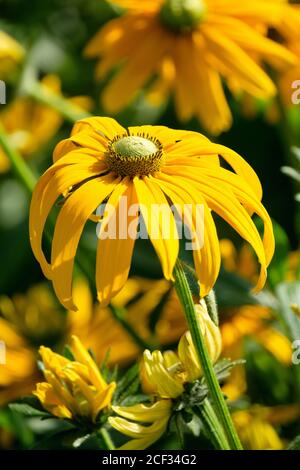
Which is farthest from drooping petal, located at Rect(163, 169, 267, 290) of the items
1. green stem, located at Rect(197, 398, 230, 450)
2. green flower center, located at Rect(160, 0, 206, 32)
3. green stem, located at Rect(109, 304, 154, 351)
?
green flower center, located at Rect(160, 0, 206, 32)

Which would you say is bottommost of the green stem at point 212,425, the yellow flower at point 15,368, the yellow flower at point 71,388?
the yellow flower at point 15,368

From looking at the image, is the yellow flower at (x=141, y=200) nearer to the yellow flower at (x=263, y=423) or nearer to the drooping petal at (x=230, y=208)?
the drooping petal at (x=230, y=208)

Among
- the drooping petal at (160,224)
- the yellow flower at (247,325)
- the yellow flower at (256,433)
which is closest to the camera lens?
the drooping petal at (160,224)

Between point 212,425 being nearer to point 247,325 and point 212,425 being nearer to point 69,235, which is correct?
point 69,235

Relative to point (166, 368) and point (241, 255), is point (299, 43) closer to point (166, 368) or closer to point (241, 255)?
point (241, 255)

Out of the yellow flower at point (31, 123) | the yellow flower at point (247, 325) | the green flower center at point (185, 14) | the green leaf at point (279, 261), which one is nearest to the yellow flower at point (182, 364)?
the green leaf at point (279, 261)

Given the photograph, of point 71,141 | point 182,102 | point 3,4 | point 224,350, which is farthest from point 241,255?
point 3,4
